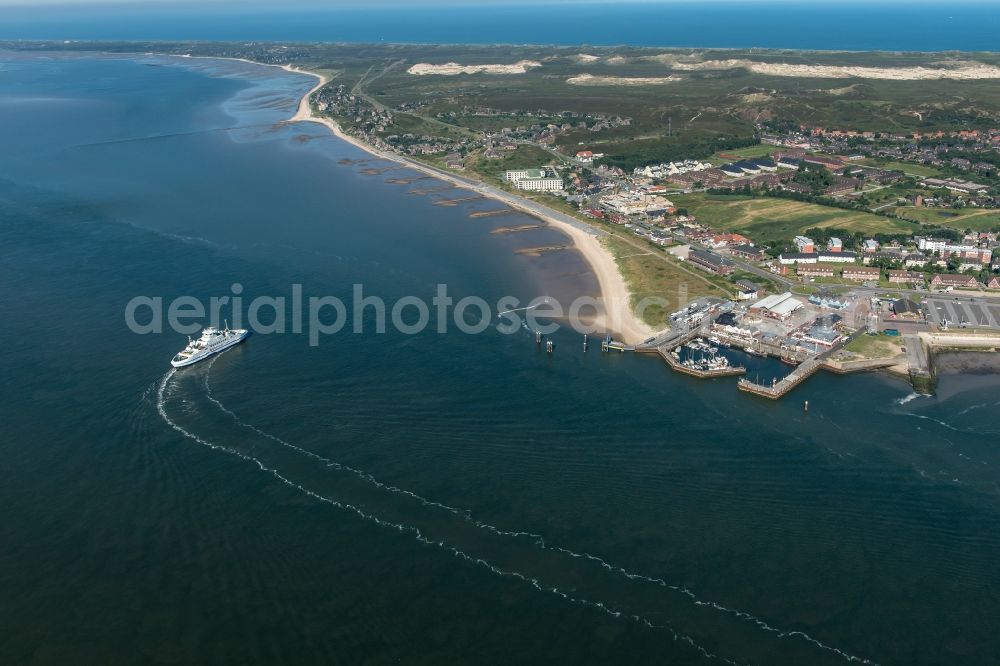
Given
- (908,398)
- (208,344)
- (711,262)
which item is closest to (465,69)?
(711,262)

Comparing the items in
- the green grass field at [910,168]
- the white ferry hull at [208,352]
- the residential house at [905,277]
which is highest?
the green grass field at [910,168]

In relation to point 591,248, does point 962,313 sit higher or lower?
lower

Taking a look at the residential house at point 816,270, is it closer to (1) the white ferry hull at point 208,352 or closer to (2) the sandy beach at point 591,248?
(2) the sandy beach at point 591,248

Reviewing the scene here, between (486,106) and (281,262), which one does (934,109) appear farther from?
(281,262)

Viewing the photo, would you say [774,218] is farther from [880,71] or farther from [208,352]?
[880,71]

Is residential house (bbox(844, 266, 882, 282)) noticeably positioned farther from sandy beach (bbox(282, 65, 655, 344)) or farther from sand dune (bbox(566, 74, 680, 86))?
sand dune (bbox(566, 74, 680, 86))

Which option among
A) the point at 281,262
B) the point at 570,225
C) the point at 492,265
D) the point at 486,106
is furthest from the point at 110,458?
the point at 486,106

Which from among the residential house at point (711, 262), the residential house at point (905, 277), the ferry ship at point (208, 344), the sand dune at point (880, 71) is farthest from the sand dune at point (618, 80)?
the ferry ship at point (208, 344)
